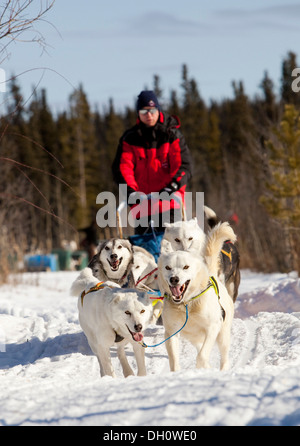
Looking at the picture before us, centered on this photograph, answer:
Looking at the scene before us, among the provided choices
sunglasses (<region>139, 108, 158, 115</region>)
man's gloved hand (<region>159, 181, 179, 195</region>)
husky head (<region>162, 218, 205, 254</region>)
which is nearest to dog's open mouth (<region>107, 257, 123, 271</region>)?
husky head (<region>162, 218, 205, 254</region>)

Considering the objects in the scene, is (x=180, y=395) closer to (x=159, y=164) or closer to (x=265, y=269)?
(x=159, y=164)

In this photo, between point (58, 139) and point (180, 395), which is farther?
point (58, 139)

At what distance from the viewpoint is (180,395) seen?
292 cm

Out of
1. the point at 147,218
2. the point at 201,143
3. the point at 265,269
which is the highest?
the point at 201,143

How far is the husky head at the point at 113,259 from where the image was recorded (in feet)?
19.7

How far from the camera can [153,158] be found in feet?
21.6

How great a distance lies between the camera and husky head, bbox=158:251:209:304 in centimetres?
445

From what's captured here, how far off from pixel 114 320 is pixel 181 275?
581 mm

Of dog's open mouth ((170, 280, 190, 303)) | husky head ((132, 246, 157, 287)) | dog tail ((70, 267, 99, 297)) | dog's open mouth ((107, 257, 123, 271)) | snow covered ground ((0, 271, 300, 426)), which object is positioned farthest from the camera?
husky head ((132, 246, 157, 287))

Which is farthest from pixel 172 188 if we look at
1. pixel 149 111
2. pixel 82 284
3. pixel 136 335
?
pixel 136 335

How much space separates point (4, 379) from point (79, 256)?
62.1ft

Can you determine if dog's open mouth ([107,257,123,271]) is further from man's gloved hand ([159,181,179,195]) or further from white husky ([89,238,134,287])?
man's gloved hand ([159,181,179,195])

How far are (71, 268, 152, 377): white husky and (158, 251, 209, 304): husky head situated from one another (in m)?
0.22
